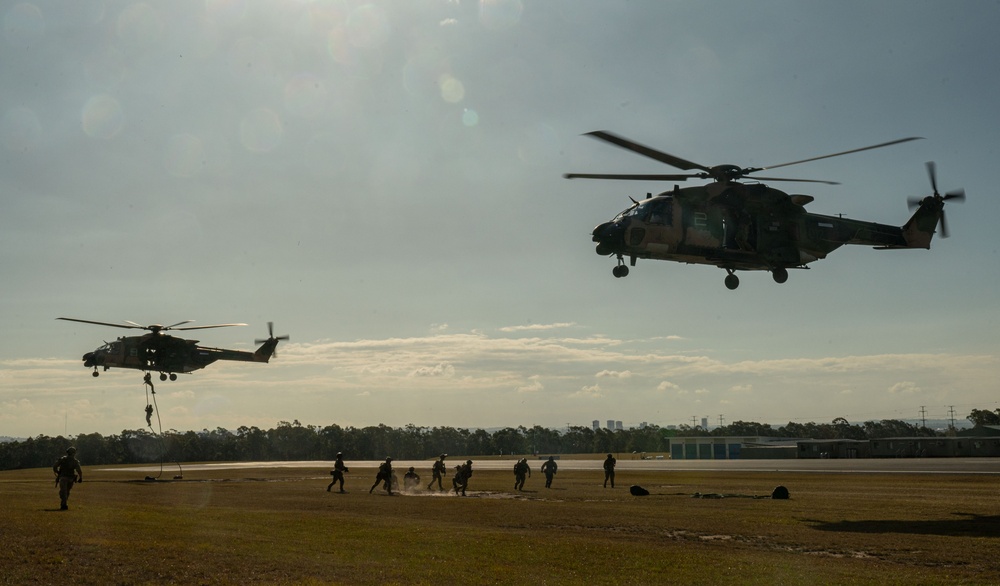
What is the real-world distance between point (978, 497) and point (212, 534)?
29150 millimetres

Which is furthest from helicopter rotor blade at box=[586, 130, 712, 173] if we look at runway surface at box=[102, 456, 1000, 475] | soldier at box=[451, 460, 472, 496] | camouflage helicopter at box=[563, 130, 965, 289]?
runway surface at box=[102, 456, 1000, 475]

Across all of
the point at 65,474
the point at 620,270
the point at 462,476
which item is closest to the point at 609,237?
the point at 620,270

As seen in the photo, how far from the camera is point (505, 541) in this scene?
66.8ft

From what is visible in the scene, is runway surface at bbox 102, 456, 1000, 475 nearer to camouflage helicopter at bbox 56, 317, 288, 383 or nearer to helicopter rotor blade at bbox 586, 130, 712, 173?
camouflage helicopter at bbox 56, 317, 288, 383

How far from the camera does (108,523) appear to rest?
2158 cm

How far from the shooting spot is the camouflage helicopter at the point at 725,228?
29141mm

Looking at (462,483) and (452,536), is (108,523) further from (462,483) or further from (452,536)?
(462,483)

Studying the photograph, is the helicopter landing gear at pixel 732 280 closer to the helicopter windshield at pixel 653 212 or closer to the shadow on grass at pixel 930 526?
the helicopter windshield at pixel 653 212

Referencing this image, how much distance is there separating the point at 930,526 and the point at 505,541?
12.2 metres

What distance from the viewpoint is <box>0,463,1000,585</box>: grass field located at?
1543 cm

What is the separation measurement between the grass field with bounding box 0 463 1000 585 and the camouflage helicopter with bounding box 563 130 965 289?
29.8 feet

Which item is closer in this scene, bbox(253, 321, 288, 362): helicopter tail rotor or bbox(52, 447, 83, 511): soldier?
bbox(52, 447, 83, 511): soldier

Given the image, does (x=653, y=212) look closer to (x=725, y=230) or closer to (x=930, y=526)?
(x=725, y=230)

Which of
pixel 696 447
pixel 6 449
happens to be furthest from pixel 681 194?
pixel 6 449
